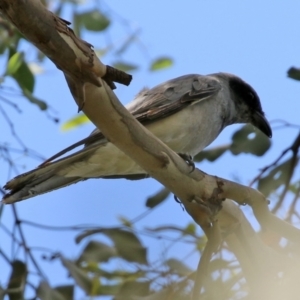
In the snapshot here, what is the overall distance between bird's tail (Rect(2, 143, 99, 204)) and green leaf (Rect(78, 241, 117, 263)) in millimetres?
405

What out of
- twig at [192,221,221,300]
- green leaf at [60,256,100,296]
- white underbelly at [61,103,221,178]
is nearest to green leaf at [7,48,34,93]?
white underbelly at [61,103,221,178]

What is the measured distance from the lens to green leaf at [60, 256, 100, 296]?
303 cm

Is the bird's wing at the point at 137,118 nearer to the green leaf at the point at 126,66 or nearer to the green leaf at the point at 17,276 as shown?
the green leaf at the point at 17,276

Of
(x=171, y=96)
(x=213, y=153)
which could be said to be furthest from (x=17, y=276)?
(x=213, y=153)

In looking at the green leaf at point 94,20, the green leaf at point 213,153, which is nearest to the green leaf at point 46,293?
the green leaf at point 213,153

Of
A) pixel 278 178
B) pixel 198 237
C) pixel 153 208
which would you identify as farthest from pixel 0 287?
pixel 278 178

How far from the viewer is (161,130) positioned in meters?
3.20

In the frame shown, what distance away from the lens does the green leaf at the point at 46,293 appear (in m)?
2.89

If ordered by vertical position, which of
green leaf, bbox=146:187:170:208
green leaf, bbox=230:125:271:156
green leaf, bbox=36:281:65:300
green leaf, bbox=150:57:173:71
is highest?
green leaf, bbox=150:57:173:71

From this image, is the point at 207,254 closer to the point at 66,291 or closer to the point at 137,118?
the point at 66,291

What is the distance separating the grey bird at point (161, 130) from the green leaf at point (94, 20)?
623 millimetres

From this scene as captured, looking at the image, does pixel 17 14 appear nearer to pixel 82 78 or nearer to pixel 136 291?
pixel 82 78

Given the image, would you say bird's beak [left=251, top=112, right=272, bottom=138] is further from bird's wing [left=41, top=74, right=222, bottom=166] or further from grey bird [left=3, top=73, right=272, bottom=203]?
bird's wing [left=41, top=74, right=222, bottom=166]

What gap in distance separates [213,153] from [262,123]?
1.06 feet
